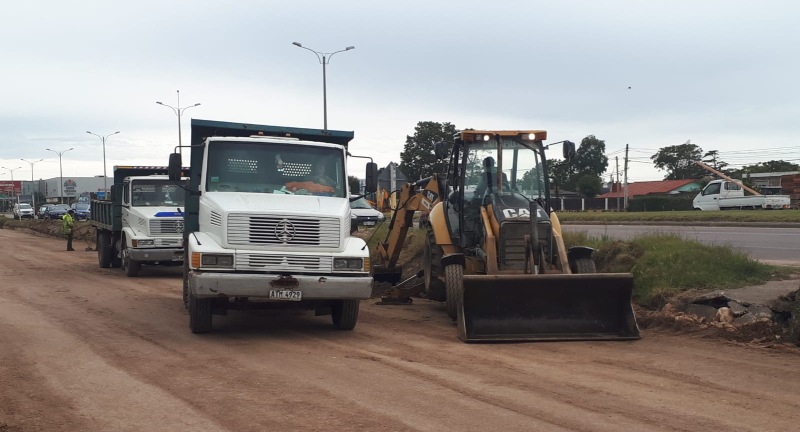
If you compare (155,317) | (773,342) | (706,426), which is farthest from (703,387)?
(155,317)

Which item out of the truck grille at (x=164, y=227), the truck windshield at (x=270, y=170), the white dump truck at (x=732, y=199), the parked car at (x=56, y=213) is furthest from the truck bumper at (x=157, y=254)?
the parked car at (x=56, y=213)

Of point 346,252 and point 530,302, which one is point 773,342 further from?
point 346,252

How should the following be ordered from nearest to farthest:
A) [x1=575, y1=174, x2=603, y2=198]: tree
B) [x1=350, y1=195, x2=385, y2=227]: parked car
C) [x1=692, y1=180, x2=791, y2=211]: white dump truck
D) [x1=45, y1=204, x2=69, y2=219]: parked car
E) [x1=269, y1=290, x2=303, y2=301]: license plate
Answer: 1. [x1=269, y1=290, x2=303, y2=301]: license plate
2. [x1=350, y1=195, x2=385, y2=227]: parked car
3. [x1=692, y1=180, x2=791, y2=211]: white dump truck
4. [x1=45, y1=204, x2=69, y2=219]: parked car
5. [x1=575, y1=174, x2=603, y2=198]: tree

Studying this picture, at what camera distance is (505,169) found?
11.2 m

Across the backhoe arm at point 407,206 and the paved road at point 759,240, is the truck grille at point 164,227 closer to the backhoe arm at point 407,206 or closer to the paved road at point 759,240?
the backhoe arm at point 407,206

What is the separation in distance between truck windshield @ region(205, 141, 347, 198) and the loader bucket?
2.56 metres

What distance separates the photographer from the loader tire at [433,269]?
38.6 feet

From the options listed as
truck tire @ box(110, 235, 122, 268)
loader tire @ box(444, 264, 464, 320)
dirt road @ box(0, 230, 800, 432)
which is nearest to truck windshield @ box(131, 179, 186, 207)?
truck tire @ box(110, 235, 122, 268)

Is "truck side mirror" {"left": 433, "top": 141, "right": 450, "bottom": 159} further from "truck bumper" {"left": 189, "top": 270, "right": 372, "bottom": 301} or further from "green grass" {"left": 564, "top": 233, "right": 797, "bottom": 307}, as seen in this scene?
"green grass" {"left": 564, "top": 233, "right": 797, "bottom": 307}

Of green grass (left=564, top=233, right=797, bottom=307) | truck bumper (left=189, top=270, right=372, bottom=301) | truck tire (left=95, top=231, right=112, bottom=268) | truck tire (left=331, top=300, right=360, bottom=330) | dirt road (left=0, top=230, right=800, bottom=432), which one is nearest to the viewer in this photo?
dirt road (left=0, top=230, right=800, bottom=432)

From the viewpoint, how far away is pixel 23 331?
10.0 metres

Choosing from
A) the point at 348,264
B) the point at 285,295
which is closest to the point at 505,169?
the point at 348,264

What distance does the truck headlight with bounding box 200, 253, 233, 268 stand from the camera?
30.1ft

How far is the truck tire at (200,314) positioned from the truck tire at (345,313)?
1.65m
